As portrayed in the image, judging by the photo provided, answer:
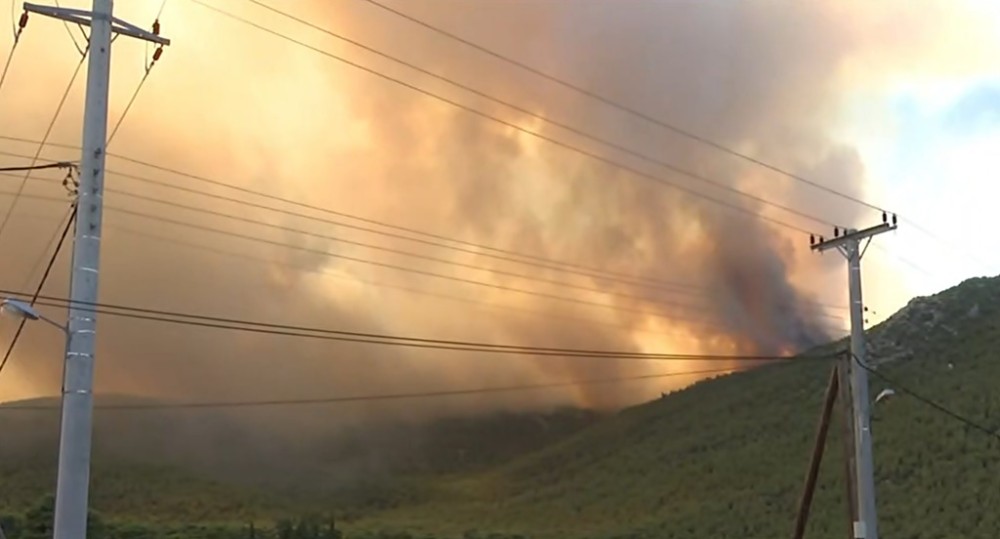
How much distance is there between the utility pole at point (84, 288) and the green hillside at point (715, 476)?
163 feet

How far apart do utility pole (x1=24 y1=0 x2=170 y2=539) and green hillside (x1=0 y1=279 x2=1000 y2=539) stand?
163 ft

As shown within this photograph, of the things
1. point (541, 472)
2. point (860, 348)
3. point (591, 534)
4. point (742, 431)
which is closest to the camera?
point (860, 348)

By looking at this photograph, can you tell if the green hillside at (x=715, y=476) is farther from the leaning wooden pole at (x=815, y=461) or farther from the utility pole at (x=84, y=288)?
the utility pole at (x=84, y=288)

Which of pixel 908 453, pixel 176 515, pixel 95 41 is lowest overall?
pixel 176 515

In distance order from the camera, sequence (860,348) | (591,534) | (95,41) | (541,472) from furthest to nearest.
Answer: (541,472) < (591,534) < (860,348) < (95,41)

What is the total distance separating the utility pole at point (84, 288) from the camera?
43.7 feet

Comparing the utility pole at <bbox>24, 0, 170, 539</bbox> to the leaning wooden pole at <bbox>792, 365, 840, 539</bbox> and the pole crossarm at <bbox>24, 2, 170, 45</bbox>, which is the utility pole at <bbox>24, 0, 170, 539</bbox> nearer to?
the pole crossarm at <bbox>24, 2, 170, 45</bbox>

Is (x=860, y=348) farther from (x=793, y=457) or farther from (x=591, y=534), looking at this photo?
(x=793, y=457)

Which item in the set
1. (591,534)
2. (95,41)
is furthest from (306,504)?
(95,41)

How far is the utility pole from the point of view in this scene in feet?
43.7

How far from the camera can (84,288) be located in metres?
13.7

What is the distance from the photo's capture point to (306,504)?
132125mm

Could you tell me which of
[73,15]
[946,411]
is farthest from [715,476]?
[73,15]

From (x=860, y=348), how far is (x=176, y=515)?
104268mm
